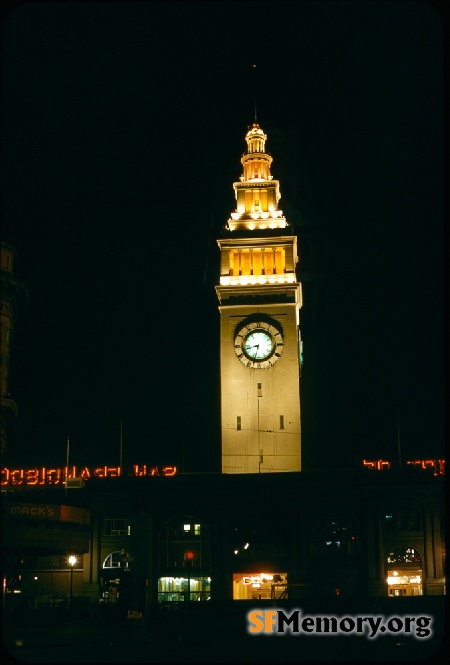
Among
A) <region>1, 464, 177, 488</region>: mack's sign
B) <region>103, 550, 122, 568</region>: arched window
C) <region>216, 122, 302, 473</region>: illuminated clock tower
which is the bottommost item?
<region>103, 550, 122, 568</region>: arched window

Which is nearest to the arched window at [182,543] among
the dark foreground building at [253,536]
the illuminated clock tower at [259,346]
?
the dark foreground building at [253,536]

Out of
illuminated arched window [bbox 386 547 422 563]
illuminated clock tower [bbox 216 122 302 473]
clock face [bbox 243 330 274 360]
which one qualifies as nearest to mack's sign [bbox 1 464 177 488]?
illuminated clock tower [bbox 216 122 302 473]

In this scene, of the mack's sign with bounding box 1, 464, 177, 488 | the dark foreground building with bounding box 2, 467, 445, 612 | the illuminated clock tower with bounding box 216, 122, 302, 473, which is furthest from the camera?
the illuminated clock tower with bounding box 216, 122, 302, 473

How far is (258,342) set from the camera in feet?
364

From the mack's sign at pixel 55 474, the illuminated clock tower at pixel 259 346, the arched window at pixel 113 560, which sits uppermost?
the illuminated clock tower at pixel 259 346

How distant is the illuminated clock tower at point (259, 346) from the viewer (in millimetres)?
107500

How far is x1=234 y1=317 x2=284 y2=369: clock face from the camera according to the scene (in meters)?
110

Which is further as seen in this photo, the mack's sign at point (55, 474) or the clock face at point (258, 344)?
the clock face at point (258, 344)

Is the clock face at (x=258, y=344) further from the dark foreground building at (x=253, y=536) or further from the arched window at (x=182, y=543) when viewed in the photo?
the arched window at (x=182, y=543)

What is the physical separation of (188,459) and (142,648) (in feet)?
246

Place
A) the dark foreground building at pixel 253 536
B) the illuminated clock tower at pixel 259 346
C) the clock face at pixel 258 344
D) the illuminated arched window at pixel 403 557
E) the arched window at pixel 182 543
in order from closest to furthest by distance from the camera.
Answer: the dark foreground building at pixel 253 536, the illuminated arched window at pixel 403 557, the arched window at pixel 182 543, the illuminated clock tower at pixel 259 346, the clock face at pixel 258 344

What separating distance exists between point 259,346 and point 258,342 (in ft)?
1.63

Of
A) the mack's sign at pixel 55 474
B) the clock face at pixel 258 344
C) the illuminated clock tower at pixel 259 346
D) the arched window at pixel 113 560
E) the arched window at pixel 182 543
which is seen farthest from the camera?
the clock face at pixel 258 344

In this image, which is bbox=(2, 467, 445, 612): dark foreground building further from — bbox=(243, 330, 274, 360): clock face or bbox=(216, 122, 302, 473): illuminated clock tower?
bbox=(243, 330, 274, 360): clock face
